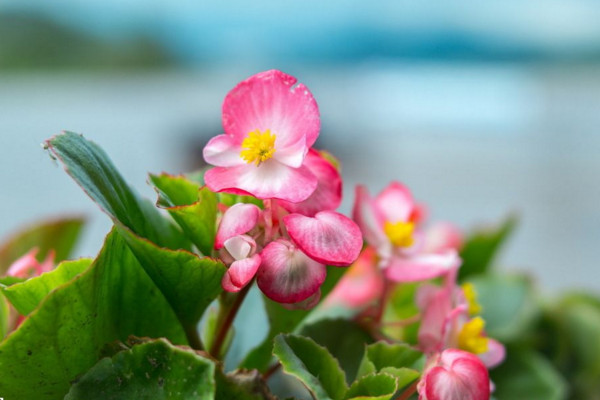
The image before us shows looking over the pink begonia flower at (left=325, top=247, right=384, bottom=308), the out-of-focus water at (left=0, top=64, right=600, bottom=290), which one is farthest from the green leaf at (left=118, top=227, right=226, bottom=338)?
the out-of-focus water at (left=0, top=64, right=600, bottom=290)

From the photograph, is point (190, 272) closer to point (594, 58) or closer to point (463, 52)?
point (594, 58)

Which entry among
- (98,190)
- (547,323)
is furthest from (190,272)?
(547,323)

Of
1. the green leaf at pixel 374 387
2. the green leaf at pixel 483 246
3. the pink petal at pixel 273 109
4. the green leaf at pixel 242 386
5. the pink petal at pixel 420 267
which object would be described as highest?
the pink petal at pixel 273 109

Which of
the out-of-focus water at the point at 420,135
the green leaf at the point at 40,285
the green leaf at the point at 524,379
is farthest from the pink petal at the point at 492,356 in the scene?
the out-of-focus water at the point at 420,135

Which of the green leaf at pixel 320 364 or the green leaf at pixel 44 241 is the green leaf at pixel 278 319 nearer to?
the green leaf at pixel 320 364

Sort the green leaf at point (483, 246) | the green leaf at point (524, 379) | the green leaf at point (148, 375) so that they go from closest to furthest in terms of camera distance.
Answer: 1. the green leaf at point (148, 375)
2. the green leaf at point (524, 379)
3. the green leaf at point (483, 246)

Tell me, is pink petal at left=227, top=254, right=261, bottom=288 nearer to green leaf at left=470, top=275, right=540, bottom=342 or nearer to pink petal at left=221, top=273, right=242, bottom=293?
pink petal at left=221, top=273, right=242, bottom=293
